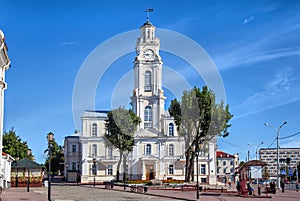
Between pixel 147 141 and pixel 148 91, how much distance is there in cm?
841

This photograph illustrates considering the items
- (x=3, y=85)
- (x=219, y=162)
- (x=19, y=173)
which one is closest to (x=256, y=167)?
(x=3, y=85)

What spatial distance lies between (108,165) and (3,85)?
50.9m

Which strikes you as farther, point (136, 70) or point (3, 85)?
point (136, 70)

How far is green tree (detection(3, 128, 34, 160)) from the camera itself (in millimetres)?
74062

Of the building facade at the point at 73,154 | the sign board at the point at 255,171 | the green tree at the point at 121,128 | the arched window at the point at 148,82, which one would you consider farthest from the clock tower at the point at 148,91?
the sign board at the point at 255,171

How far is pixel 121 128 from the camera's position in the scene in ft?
237

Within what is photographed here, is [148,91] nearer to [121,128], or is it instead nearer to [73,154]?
[121,128]

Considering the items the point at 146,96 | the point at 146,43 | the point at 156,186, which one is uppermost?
the point at 146,43

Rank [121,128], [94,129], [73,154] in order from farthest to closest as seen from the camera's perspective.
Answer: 1. [73,154]
2. [94,129]
3. [121,128]

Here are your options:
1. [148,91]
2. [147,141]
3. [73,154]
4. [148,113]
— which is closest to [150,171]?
[147,141]

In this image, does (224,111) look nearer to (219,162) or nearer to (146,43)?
(146,43)

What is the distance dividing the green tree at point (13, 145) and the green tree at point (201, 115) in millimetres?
27033

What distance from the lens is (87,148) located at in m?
80.6

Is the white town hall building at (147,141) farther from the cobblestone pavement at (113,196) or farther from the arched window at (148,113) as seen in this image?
the cobblestone pavement at (113,196)
